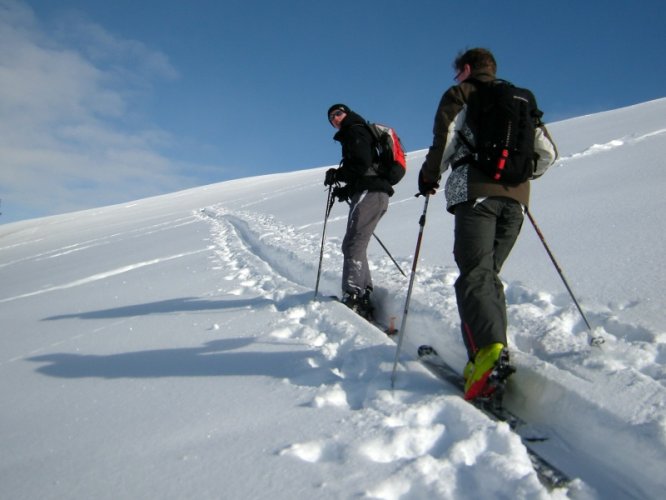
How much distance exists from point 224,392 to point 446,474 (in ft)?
4.19

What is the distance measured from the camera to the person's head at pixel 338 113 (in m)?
3.72

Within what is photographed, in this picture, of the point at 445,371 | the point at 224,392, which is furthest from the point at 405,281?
the point at 224,392

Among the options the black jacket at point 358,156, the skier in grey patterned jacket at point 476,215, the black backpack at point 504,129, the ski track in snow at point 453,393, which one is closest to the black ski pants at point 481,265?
the skier in grey patterned jacket at point 476,215

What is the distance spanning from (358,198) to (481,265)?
174cm

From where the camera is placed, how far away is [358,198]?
12.1 ft

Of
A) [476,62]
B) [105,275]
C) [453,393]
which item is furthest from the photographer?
[105,275]

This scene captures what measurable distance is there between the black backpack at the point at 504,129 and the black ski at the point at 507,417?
110 centimetres

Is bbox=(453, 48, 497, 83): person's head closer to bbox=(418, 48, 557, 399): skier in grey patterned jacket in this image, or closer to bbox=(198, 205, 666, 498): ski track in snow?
bbox=(418, 48, 557, 399): skier in grey patterned jacket

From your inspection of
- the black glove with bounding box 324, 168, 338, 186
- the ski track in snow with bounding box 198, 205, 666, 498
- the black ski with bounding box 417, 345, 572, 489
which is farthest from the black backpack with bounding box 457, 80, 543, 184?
the black glove with bounding box 324, 168, 338, 186

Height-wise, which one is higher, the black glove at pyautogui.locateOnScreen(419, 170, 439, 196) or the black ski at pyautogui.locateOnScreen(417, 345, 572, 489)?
the black glove at pyautogui.locateOnScreen(419, 170, 439, 196)

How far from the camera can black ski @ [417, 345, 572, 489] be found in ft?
5.02

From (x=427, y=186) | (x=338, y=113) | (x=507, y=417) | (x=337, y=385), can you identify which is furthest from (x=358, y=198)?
(x=507, y=417)

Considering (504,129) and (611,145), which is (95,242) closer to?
(504,129)

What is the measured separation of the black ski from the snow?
6 centimetres
